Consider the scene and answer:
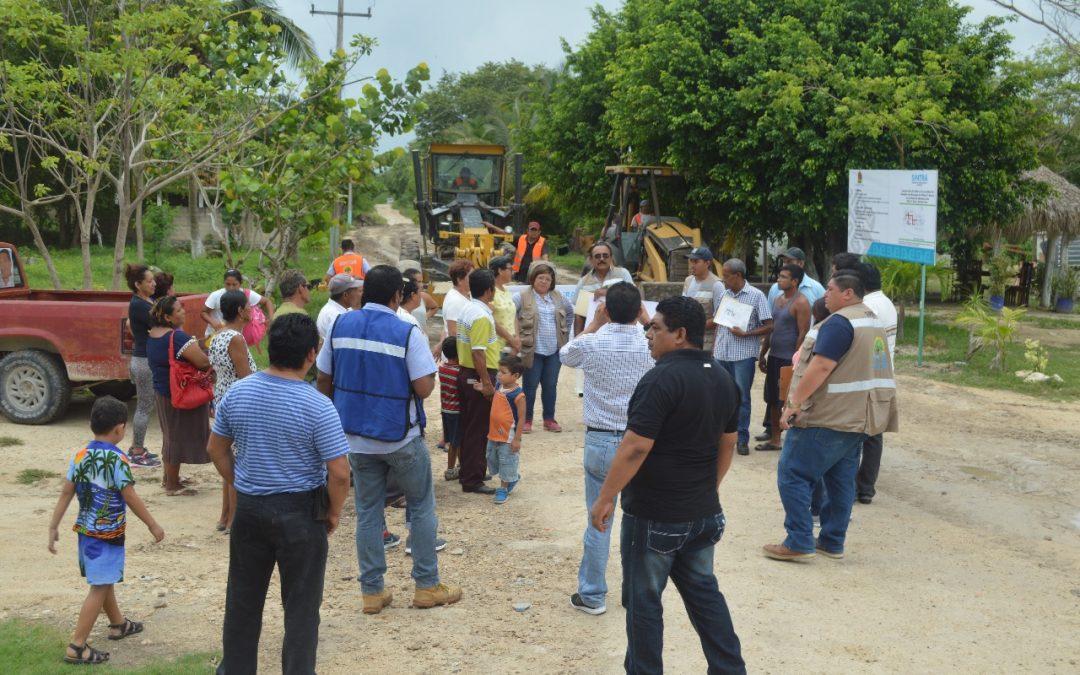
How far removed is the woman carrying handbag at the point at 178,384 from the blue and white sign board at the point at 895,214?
9.36 metres

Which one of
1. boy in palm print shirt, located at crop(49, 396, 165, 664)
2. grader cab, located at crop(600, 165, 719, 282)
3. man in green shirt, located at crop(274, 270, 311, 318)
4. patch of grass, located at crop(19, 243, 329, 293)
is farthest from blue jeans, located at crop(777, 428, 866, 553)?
patch of grass, located at crop(19, 243, 329, 293)

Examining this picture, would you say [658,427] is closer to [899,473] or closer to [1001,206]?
Answer: [899,473]

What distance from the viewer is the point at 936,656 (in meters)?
4.74

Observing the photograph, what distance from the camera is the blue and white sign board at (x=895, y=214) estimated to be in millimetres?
12828

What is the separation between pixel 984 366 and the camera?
42.9 feet

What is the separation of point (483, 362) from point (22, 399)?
526 cm

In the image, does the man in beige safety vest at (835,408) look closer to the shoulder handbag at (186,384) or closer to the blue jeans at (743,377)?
the blue jeans at (743,377)

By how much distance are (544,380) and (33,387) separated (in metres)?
4.88

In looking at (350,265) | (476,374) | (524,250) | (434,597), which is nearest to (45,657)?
(434,597)

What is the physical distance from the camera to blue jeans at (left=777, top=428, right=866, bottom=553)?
19.3ft

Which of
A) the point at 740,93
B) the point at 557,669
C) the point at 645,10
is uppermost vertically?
the point at 645,10

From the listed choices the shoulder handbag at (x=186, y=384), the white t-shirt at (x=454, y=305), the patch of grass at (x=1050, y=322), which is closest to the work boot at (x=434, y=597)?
the shoulder handbag at (x=186, y=384)

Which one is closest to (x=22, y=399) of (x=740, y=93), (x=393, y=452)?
(x=393, y=452)

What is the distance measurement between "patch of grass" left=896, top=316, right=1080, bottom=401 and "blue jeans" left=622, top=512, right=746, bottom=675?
9089mm
